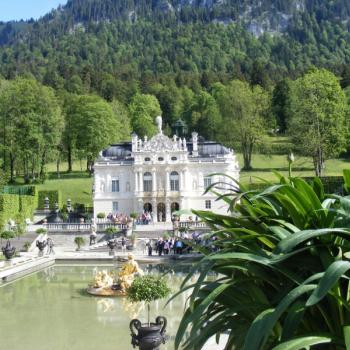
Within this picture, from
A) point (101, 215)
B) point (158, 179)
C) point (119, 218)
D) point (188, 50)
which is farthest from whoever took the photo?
point (188, 50)

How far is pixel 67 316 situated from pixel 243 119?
190 feet

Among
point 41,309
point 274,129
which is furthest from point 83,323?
point 274,129

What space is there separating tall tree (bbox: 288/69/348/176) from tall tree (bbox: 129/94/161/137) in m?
32.7

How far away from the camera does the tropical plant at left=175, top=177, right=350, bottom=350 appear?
440 centimetres

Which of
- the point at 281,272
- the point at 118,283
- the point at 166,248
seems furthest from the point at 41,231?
the point at 281,272

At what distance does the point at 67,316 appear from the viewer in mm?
17062

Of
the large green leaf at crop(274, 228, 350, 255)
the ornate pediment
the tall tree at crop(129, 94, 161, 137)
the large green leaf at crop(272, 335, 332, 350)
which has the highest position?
the tall tree at crop(129, 94, 161, 137)

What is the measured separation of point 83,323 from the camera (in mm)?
15984

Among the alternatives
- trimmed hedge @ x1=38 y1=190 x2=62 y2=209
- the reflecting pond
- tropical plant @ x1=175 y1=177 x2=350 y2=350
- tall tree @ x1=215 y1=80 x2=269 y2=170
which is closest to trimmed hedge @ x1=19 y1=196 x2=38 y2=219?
trimmed hedge @ x1=38 y1=190 x2=62 y2=209

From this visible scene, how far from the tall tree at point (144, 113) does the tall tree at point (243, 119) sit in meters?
14.4

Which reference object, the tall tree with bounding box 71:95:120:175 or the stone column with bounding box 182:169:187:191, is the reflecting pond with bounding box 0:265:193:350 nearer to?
the stone column with bounding box 182:169:187:191

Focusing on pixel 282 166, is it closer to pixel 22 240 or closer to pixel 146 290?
pixel 22 240

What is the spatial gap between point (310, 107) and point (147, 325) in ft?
159

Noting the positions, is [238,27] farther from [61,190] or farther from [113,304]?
[113,304]
